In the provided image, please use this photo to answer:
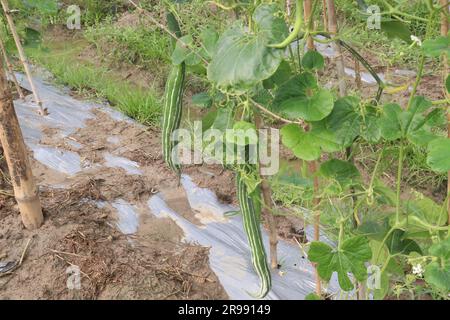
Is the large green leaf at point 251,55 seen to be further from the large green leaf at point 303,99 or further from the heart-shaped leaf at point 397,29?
the heart-shaped leaf at point 397,29

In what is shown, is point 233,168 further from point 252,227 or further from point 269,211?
point 269,211

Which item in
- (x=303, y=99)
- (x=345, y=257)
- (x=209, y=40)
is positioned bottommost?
(x=345, y=257)

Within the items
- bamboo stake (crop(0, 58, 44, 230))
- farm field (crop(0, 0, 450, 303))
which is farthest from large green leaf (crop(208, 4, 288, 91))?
bamboo stake (crop(0, 58, 44, 230))

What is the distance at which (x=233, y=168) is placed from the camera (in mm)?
1556

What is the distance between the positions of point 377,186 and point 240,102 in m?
0.45

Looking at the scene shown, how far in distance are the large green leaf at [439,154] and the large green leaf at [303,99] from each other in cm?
25

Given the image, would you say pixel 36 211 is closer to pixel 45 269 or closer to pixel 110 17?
pixel 45 269

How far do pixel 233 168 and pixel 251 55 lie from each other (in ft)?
1.53

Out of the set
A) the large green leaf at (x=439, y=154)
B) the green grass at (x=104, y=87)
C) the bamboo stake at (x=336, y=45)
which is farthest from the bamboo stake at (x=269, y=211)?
the green grass at (x=104, y=87)

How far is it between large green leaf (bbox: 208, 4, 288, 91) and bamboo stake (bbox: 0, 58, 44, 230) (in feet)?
3.26

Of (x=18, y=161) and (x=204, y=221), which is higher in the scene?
(x=18, y=161)

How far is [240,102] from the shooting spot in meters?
1.46

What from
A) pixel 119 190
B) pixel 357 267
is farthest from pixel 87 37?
pixel 357 267

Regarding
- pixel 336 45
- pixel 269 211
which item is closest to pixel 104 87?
pixel 269 211
